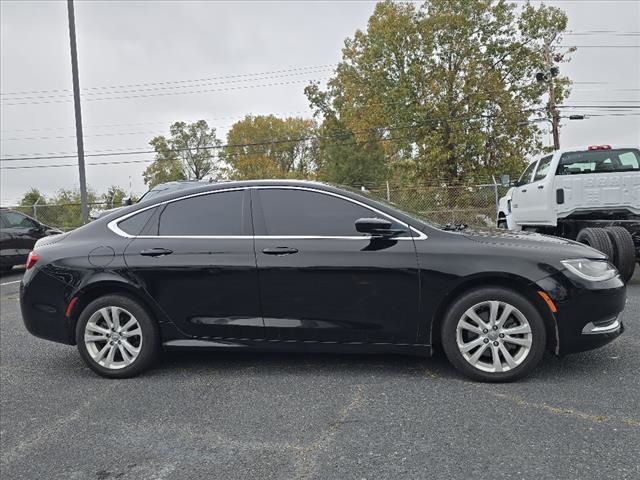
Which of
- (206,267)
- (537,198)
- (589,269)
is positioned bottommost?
(589,269)

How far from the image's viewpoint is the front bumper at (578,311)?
3.62m

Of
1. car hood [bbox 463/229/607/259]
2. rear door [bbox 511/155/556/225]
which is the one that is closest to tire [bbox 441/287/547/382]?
car hood [bbox 463/229/607/259]

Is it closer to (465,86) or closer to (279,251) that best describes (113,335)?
(279,251)

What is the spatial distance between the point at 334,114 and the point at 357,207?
1729 inches

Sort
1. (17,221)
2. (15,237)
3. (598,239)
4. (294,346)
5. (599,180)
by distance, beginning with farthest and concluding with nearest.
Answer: (17,221), (15,237), (599,180), (598,239), (294,346)

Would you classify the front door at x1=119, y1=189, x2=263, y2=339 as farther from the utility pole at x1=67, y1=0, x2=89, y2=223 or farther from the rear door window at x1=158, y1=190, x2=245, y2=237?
the utility pole at x1=67, y1=0, x2=89, y2=223

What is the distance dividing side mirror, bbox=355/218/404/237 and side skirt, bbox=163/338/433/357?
0.83 m

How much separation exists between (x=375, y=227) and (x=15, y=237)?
10895mm

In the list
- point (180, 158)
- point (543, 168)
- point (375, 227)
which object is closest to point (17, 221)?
point (375, 227)

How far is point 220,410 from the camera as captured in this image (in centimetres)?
348

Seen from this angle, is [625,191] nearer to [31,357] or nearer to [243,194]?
[243,194]

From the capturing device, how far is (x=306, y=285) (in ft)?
12.8

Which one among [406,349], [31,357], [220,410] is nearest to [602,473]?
[406,349]

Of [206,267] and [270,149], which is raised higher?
[270,149]
